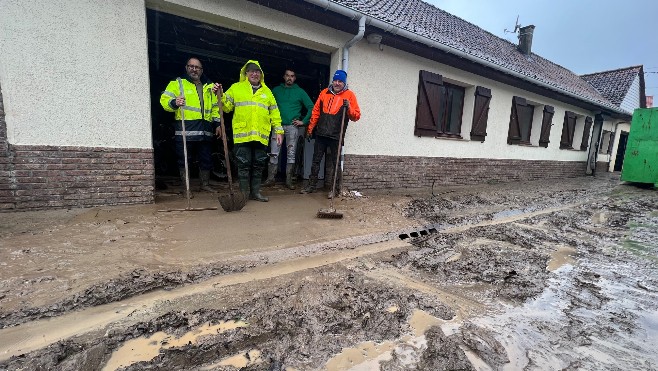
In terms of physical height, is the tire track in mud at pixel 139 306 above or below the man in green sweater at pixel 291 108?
below

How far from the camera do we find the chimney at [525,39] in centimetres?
1221

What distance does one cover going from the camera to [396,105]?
6246 mm

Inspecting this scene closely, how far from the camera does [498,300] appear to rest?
7.13 ft

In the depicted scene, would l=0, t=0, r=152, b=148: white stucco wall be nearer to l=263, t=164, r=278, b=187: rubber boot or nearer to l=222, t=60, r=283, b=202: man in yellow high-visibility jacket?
l=222, t=60, r=283, b=202: man in yellow high-visibility jacket

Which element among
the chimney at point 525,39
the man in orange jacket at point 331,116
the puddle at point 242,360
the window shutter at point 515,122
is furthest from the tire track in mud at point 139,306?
the chimney at point 525,39

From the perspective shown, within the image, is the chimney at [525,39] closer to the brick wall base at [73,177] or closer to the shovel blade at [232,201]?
the shovel blade at [232,201]

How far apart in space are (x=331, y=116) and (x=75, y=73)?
326 centimetres

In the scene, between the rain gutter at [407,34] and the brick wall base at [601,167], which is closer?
the rain gutter at [407,34]

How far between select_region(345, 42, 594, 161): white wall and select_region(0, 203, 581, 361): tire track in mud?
316 cm

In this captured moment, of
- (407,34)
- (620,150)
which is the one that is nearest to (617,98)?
(620,150)

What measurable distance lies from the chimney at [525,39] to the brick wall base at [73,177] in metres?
14.3

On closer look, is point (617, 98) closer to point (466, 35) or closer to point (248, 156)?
point (466, 35)

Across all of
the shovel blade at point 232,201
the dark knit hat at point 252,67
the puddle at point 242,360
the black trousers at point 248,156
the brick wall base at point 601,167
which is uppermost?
the dark knit hat at point 252,67

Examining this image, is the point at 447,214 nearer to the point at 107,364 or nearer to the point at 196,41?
the point at 107,364
